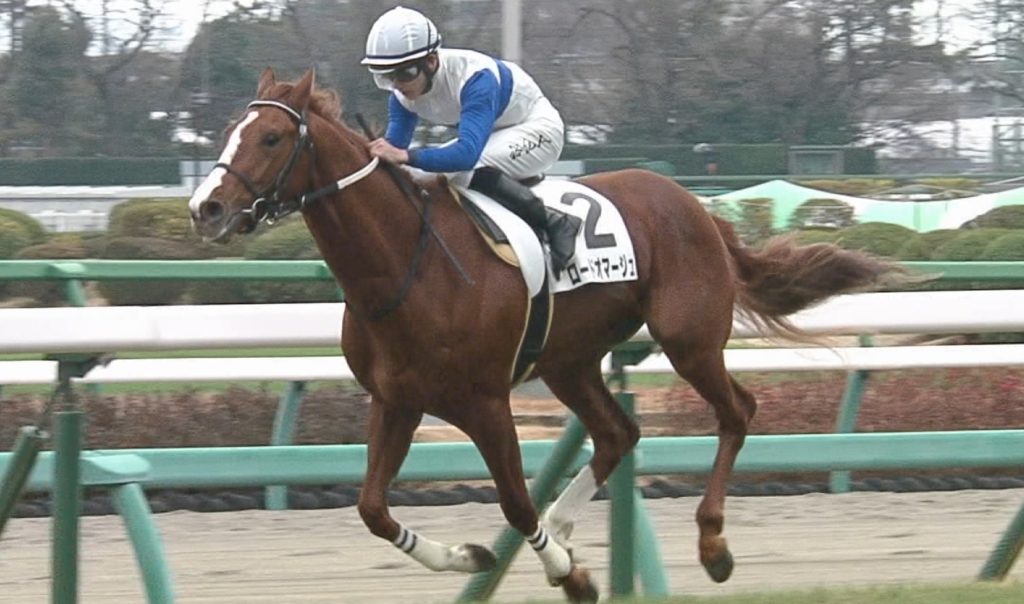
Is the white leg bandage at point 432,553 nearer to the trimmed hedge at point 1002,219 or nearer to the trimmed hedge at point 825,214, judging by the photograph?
the trimmed hedge at point 825,214

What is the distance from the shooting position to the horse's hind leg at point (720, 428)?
4316mm

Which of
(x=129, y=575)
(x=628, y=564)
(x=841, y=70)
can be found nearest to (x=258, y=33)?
(x=841, y=70)

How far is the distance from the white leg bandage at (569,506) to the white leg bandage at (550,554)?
10.8 inches

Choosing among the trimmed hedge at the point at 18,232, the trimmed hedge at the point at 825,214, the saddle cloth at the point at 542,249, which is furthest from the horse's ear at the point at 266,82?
the trimmed hedge at the point at 825,214

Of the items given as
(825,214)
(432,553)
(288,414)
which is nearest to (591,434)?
(432,553)

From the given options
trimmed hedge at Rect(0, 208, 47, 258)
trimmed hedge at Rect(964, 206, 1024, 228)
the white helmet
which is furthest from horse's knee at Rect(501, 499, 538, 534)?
trimmed hedge at Rect(964, 206, 1024, 228)

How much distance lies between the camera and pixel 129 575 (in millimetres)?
5035

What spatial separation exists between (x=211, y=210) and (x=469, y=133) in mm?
683

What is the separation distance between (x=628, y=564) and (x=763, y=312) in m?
1.03

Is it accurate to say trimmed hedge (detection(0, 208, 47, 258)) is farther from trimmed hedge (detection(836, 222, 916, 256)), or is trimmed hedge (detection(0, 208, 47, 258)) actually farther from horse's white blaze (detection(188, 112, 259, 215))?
horse's white blaze (detection(188, 112, 259, 215))

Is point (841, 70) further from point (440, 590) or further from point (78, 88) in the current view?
point (440, 590)

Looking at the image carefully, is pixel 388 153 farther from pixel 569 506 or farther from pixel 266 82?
pixel 569 506

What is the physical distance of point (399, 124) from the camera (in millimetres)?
4293

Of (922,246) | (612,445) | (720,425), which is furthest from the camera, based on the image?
(922,246)
